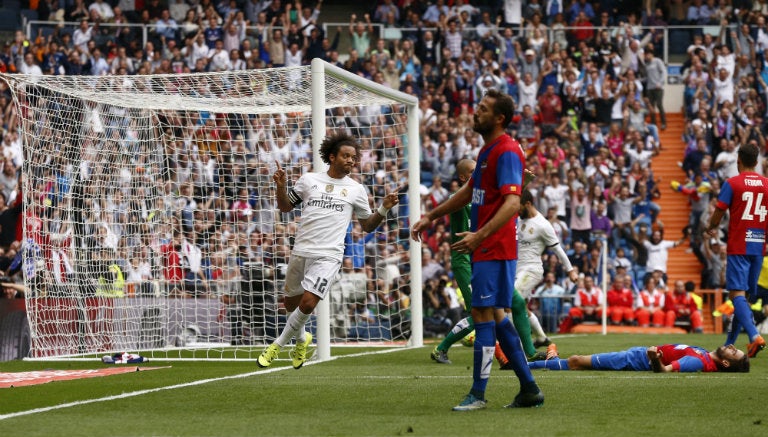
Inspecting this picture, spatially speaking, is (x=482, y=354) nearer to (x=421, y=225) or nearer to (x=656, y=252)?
(x=421, y=225)

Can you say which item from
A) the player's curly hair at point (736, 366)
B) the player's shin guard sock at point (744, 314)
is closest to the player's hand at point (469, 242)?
the player's curly hair at point (736, 366)

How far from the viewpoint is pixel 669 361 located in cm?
1122

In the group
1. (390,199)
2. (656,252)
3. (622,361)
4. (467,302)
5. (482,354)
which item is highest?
(390,199)

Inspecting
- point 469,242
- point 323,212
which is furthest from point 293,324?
point 469,242

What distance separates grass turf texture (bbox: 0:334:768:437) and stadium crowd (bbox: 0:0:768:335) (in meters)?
10.4

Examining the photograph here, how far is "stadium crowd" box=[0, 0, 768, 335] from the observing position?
973 inches

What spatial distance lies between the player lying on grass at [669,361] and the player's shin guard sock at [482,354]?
3.23m

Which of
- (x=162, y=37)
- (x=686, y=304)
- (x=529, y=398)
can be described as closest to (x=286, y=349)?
(x=529, y=398)

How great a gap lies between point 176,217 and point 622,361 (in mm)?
8314

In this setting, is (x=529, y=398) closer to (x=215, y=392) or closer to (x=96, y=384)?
(x=215, y=392)

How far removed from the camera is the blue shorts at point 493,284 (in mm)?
8023

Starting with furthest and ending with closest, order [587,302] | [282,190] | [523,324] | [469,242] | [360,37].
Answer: [360,37] → [587,302] → [523,324] → [282,190] → [469,242]

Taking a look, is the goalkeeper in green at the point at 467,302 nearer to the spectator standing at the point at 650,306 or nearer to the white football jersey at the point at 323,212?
the white football jersey at the point at 323,212

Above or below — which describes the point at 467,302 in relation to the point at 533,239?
below
